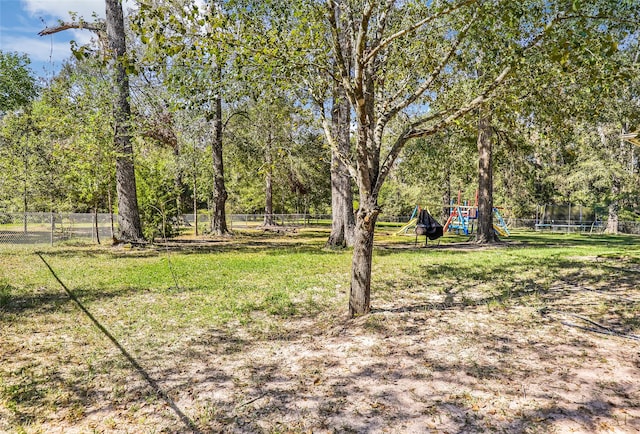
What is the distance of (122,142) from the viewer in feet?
43.0

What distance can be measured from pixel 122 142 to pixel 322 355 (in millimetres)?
11612

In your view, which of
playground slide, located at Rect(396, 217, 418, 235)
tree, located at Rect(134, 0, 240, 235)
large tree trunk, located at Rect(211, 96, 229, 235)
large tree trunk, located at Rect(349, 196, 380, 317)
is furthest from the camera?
playground slide, located at Rect(396, 217, 418, 235)

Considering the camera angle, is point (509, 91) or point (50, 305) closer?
point (509, 91)

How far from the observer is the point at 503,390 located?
3293 millimetres

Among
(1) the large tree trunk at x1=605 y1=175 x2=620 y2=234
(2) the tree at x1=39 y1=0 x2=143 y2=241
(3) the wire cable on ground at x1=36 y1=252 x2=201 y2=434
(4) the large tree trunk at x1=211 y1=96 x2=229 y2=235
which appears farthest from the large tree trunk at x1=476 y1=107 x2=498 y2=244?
(1) the large tree trunk at x1=605 y1=175 x2=620 y2=234

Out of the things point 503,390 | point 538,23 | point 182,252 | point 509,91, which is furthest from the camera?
point 182,252

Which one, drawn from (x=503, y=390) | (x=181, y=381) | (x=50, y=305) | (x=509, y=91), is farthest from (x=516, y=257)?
(x=50, y=305)

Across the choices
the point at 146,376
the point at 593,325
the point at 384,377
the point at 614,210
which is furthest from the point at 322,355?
the point at 614,210

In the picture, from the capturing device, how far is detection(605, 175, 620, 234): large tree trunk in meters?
27.7

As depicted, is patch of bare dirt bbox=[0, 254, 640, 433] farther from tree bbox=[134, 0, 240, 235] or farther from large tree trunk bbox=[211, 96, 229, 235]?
large tree trunk bbox=[211, 96, 229, 235]

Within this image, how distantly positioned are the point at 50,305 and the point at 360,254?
4.98 metres

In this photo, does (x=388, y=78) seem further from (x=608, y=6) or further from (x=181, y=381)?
(x=181, y=381)

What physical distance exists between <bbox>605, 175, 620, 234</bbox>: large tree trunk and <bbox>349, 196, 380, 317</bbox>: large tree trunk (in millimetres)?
29492

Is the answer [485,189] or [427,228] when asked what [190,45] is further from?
[485,189]
